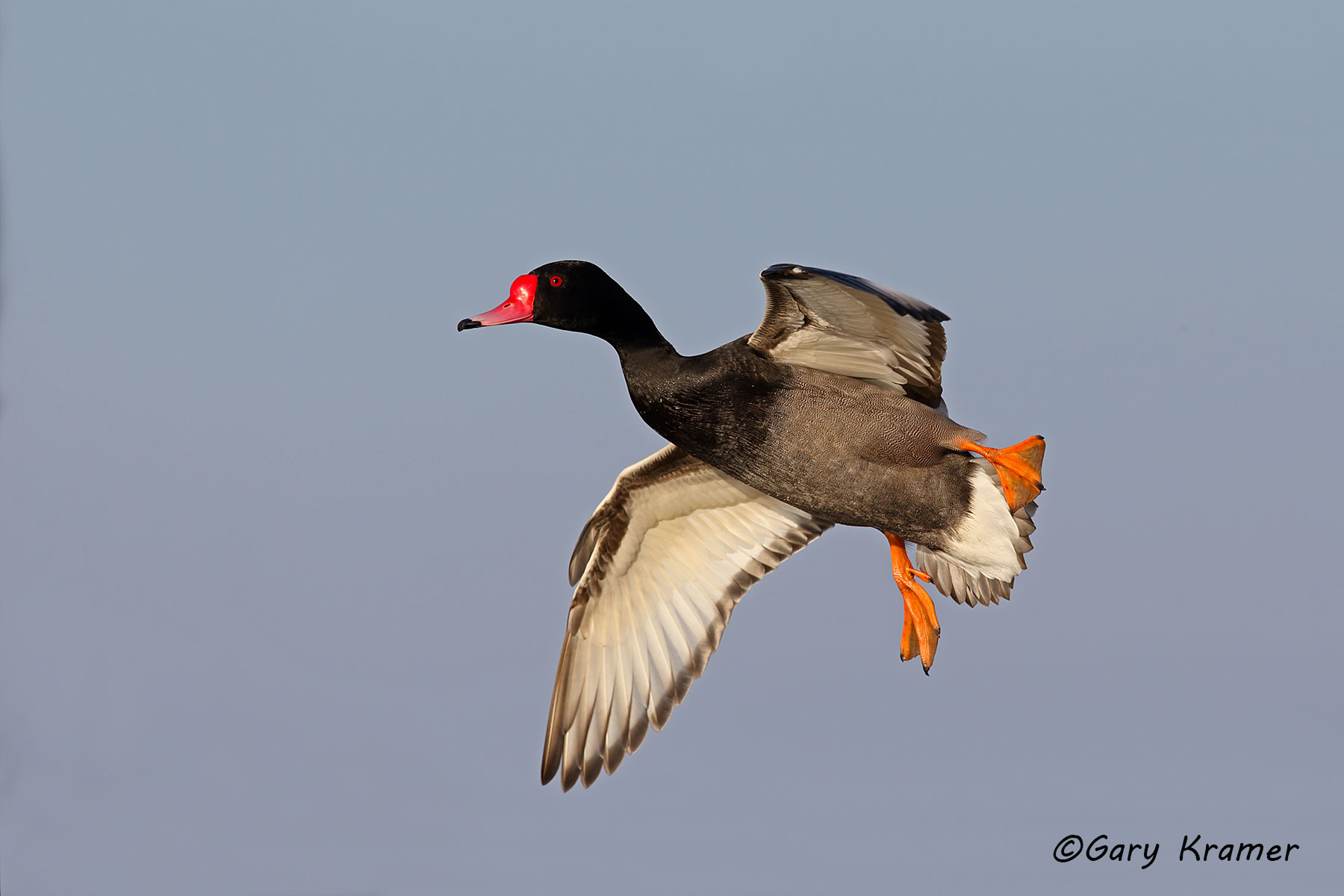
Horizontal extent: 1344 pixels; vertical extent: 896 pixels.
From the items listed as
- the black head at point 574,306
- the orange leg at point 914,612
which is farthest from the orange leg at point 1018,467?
the black head at point 574,306

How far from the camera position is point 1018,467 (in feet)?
30.4

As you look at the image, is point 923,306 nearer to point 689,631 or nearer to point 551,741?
point 689,631

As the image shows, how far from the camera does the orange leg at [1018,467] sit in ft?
30.4

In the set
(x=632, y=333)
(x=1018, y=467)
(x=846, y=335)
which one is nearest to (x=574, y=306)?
(x=632, y=333)

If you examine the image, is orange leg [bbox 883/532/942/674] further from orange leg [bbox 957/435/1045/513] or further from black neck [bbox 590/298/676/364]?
black neck [bbox 590/298/676/364]

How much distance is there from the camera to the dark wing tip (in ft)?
25.4

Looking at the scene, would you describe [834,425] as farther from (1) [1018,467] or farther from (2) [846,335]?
(1) [1018,467]

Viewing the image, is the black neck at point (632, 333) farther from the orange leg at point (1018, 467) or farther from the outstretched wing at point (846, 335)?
the orange leg at point (1018, 467)

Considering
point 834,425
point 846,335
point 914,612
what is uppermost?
point 846,335

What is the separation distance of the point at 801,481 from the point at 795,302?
1432 millimetres

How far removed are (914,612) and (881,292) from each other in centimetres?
369

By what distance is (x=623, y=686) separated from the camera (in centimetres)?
1105

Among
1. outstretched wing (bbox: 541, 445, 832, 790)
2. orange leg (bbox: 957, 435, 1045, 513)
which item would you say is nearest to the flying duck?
orange leg (bbox: 957, 435, 1045, 513)

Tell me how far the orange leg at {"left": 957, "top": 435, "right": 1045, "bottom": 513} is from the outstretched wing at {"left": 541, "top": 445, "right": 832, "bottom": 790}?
2.22 meters
